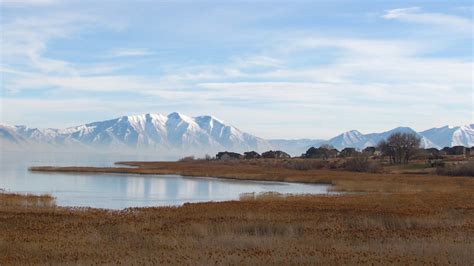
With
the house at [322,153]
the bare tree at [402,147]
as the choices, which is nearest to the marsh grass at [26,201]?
the bare tree at [402,147]

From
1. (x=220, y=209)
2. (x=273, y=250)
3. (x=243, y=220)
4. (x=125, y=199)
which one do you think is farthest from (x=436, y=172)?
(x=273, y=250)

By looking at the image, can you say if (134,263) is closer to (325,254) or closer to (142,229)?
(325,254)

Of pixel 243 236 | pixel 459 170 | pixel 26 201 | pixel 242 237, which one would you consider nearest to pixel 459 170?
pixel 459 170

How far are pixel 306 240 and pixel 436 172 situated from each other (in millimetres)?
74135

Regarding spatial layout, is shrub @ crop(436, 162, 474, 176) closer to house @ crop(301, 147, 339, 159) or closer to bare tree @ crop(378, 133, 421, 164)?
bare tree @ crop(378, 133, 421, 164)

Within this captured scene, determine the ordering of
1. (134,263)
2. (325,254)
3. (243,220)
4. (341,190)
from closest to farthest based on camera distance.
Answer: (134,263) → (325,254) → (243,220) → (341,190)

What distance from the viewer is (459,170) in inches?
A: 3337

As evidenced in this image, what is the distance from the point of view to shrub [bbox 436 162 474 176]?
274 feet

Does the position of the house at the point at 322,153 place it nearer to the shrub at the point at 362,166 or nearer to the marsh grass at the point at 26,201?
the shrub at the point at 362,166

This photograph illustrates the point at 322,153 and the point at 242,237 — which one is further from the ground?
the point at 322,153

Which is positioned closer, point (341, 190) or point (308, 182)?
point (341, 190)

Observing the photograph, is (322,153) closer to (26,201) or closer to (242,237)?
(26,201)

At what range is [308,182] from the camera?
75750 mm

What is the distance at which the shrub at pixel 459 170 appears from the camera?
83600mm
